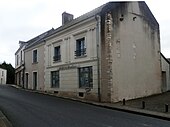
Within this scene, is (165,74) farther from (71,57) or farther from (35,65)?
(35,65)

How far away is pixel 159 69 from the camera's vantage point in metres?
22.9

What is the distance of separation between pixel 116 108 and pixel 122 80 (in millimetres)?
4164

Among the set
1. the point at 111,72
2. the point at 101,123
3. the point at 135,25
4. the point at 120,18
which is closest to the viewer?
the point at 101,123

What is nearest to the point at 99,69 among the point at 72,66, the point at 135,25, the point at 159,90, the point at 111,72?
the point at 111,72

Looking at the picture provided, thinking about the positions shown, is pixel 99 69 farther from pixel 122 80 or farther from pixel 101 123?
pixel 101 123

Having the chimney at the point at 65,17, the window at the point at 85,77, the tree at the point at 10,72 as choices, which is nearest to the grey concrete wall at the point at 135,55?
the window at the point at 85,77

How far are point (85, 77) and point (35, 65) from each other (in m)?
10.8

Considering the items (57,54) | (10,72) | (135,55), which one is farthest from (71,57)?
(10,72)

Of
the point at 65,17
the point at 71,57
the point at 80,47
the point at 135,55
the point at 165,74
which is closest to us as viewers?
the point at 135,55

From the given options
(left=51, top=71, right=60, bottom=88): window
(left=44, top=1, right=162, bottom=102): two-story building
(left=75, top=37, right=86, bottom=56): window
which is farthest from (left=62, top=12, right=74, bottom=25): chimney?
(left=75, top=37, right=86, bottom=56): window

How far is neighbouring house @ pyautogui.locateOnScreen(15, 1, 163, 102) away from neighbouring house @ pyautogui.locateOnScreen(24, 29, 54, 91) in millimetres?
2512

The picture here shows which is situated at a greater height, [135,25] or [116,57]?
[135,25]

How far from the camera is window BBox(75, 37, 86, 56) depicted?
20.5 meters

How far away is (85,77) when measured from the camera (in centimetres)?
1995
